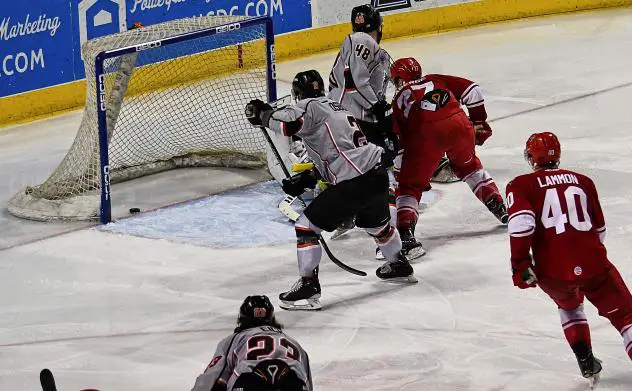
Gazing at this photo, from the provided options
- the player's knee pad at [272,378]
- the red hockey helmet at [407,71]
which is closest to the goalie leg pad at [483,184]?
the red hockey helmet at [407,71]

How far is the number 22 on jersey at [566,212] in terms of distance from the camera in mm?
4977

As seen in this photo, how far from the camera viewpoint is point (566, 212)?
196 inches

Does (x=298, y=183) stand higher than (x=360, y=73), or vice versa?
(x=360, y=73)

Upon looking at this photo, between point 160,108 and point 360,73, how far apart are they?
191 cm

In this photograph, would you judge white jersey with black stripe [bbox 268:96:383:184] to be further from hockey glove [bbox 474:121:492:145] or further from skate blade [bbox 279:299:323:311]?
hockey glove [bbox 474:121:492:145]

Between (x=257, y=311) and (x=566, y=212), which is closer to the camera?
(x=257, y=311)

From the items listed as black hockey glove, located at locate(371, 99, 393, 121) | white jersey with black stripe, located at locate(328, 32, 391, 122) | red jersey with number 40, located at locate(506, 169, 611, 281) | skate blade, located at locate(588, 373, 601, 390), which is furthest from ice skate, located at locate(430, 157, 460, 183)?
red jersey with number 40, located at locate(506, 169, 611, 281)

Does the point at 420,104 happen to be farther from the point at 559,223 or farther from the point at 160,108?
the point at 160,108

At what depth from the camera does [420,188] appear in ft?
23.2

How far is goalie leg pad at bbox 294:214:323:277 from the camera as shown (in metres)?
6.25

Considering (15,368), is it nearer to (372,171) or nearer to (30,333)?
(30,333)

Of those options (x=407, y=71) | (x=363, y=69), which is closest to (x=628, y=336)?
(x=407, y=71)

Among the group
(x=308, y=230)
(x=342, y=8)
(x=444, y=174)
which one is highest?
(x=342, y=8)

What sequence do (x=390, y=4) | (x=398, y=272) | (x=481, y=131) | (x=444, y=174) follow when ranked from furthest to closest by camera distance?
1. (x=390, y=4)
2. (x=444, y=174)
3. (x=481, y=131)
4. (x=398, y=272)
